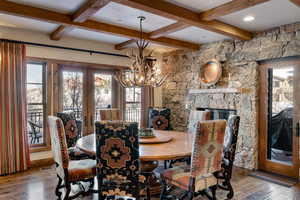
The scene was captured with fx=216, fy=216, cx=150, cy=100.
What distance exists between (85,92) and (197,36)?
2695 mm

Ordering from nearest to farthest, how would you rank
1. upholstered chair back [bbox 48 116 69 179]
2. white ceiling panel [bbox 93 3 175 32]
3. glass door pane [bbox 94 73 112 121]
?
upholstered chair back [bbox 48 116 69 179], white ceiling panel [bbox 93 3 175 32], glass door pane [bbox 94 73 112 121]

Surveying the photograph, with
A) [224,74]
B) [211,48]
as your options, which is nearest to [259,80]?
[224,74]

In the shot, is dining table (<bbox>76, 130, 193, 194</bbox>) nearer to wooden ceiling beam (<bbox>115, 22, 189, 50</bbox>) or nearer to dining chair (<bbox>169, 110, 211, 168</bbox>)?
dining chair (<bbox>169, 110, 211, 168</bbox>)

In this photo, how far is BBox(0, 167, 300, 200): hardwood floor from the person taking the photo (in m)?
2.96

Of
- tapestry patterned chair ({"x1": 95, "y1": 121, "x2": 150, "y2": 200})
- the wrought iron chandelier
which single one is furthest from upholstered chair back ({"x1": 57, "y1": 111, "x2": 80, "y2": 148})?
tapestry patterned chair ({"x1": 95, "y1": 121, "x2": 150, "y2": 200})

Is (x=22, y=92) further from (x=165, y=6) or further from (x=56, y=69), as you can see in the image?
(x=165, y=6)

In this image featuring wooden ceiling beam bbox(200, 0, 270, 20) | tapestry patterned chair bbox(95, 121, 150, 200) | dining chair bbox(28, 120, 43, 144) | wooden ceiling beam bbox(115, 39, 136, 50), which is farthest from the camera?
wooden ceiling beam bbox(115, 39, 136, 50)

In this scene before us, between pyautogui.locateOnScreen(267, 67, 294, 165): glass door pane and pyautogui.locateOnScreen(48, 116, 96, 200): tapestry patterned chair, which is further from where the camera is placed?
pyautogui.locateOnScreen(267, 67, 294, 165): glass door pane

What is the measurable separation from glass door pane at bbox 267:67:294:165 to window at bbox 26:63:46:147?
4410mm

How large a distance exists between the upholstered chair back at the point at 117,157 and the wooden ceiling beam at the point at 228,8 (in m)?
1.96

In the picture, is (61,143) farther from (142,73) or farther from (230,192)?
(230,192)

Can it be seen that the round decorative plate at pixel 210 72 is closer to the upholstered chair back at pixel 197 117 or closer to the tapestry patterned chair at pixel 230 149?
the upholstered chair back at pixel 197 117

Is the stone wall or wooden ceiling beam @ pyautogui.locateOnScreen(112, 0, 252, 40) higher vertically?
wooden ceiling beam @ pyautogui.locateOnScreen(112, 0, 252, 40)

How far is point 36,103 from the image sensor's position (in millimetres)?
4297
